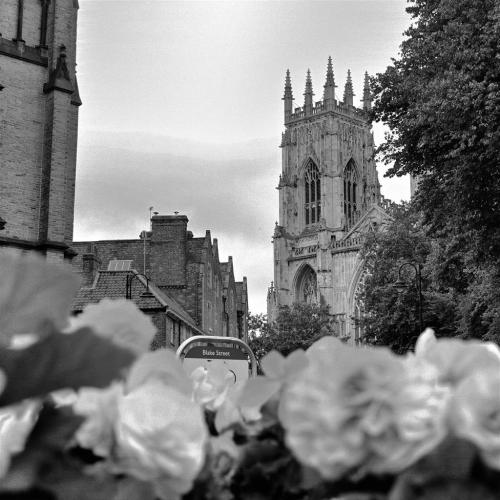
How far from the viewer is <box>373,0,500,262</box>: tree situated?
19.1m

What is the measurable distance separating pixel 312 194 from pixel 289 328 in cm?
3123

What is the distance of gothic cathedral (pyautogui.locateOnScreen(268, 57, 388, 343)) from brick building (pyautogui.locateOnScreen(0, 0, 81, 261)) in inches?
3201

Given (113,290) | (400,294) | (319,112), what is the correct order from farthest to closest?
1. (319,112)
2. (400,294)
3. (113,290)

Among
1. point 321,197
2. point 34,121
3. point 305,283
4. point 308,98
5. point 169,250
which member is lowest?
point 169,250

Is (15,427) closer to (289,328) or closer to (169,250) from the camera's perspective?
(169,250)

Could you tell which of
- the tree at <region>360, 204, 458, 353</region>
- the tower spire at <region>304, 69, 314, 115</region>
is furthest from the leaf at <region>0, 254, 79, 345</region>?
the tower spire at <region>304, 69, 314, 115</region>

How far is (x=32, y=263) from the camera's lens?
55.0 inches

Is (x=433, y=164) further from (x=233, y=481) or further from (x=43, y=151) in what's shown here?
(x=233, y=481)

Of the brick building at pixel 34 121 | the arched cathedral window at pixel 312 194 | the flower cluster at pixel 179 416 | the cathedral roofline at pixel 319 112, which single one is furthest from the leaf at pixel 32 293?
the cathedral roofline at pixel 319 112

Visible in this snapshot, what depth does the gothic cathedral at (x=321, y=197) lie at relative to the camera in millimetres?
111188

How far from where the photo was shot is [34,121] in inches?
1160

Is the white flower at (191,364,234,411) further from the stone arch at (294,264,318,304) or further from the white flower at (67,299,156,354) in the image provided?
the stone arch at (294,264,318,304)

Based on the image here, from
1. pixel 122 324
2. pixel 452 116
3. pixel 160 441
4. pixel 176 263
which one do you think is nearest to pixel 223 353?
pixel 452 116

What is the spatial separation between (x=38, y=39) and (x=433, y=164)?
47.1 feet
